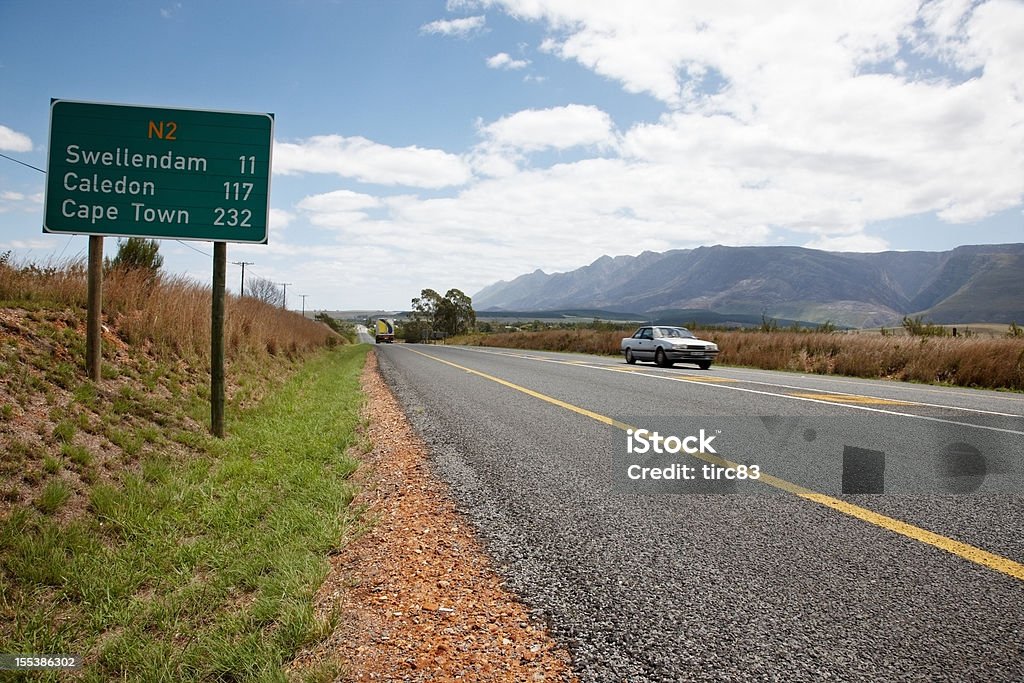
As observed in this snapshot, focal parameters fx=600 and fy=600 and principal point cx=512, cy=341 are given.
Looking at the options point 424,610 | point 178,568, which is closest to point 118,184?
point 178,568

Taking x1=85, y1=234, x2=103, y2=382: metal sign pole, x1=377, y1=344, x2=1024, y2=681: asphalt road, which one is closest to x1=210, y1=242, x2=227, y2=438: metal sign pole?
x1=85, y1=234, x2=103, y2=382: metal sign pole

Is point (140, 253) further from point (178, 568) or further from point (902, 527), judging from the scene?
point (902, 527)

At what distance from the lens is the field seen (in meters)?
2.94

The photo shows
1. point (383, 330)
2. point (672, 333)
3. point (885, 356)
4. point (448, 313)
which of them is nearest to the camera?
Answer: point (885, 356)

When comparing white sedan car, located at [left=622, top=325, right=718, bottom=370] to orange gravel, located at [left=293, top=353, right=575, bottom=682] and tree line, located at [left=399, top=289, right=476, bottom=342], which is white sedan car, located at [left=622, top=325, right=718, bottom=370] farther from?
tree line, located at [left=399, top=289, right=476, bottom=342]

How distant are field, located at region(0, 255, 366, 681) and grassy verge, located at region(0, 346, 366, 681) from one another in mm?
11

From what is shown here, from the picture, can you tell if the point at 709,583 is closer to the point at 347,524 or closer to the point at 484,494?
the point at 484,494

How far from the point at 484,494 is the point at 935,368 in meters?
17.2

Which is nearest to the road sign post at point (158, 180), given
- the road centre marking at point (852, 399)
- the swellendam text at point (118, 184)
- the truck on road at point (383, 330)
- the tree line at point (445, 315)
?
the swellendam text at point (118, 184)

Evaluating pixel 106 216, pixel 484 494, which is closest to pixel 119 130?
pixel 106 216

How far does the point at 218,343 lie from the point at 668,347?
49.0 feet

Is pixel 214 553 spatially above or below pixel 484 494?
below

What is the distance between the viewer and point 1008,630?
235cm

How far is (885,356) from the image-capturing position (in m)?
18.6
